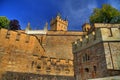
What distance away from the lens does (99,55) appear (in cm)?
1108

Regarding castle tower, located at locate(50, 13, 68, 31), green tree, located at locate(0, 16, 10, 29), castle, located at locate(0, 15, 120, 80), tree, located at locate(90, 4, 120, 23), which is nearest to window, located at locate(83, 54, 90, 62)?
castle, located at locate(0, 15, 120, 80)

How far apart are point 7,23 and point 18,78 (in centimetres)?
2032

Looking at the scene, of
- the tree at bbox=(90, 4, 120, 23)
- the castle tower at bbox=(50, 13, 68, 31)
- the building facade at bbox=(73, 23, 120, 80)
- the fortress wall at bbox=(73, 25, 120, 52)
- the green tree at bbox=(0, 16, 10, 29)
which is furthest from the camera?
the castle tower at bbox=(50, 13, 68, 31)

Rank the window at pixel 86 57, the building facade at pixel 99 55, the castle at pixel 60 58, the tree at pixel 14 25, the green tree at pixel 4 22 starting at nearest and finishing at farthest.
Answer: the building facade at pixel 99 55
the castle at pixel 60 58
the window at pixel 86 57
the green tree at pixel 4 22
the tree at pixel 14 25

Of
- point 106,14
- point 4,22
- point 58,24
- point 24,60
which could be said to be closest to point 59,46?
point 106,14

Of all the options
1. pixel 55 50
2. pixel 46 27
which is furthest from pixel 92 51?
pixel 46 27

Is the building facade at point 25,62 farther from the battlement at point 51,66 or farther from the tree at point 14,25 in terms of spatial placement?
the tree at point 14,25

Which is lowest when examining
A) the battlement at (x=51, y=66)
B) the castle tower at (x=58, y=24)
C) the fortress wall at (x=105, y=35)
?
the battlement at (x=51, y=66)

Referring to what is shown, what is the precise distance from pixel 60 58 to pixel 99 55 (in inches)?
392

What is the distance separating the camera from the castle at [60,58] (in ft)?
35.7

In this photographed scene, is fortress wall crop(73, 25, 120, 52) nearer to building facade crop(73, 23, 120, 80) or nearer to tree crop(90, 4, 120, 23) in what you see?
building facade crop(73, 23, 120, 80)

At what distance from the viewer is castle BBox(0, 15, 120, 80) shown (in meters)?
10.9

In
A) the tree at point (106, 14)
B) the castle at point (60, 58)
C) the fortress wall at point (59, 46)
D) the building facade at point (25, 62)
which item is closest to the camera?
the castle at point (60, 58)

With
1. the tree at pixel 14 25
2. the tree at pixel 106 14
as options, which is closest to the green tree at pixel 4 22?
the tree at pixel 14 25
